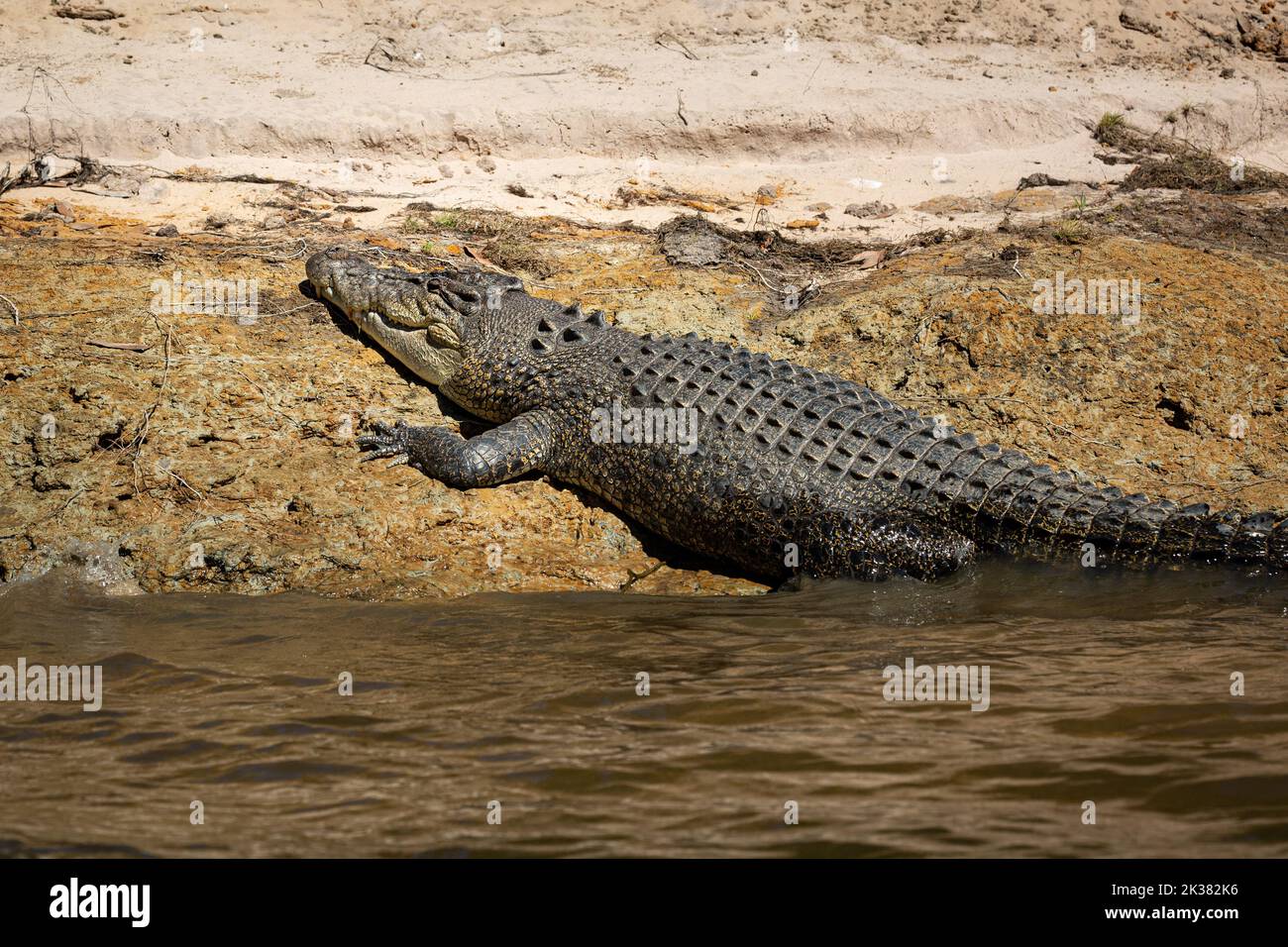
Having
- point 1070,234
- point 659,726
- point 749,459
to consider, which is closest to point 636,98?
point 1070,234

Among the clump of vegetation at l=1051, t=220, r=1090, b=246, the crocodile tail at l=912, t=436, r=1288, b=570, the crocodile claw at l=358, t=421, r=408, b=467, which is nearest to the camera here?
the crocodile tail at l=912, t=436, r=1288, b=570

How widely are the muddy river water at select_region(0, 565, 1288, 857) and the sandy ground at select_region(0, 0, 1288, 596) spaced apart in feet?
2.31

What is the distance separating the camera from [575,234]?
899cm

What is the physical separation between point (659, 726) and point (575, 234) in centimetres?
620

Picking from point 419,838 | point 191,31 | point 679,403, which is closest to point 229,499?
point 679,403

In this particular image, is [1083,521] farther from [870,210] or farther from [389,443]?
[870,210]

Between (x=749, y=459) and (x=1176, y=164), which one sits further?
(x=1176, y=164)

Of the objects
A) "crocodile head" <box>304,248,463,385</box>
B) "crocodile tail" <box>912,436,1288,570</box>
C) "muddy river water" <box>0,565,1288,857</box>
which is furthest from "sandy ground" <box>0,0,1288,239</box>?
"muddy river water" <box>0,565,1288,857</box>

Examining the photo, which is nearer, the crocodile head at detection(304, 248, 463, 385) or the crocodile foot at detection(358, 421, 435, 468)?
the crocodile foot at detection(358, 421, 435, 468)

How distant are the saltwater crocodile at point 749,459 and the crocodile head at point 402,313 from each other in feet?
0.06

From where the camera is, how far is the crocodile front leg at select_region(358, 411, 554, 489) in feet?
19.2

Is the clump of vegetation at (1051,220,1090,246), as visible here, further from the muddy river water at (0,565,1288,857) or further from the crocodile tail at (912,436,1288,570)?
the muddy river water at (0,565,1288,857)

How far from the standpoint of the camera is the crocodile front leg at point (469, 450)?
19.2ft
